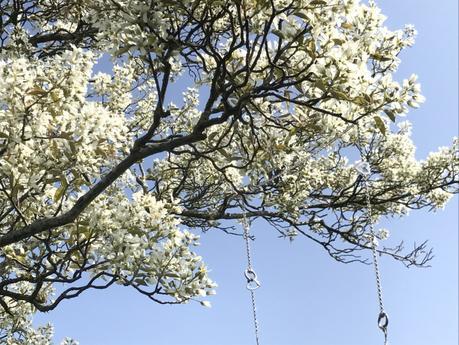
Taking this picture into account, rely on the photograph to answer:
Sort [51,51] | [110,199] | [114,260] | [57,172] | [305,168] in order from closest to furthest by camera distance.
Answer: [57,172], [114,260], [110,199], [51,51], [305,168]

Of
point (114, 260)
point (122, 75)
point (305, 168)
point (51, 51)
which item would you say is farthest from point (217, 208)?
point (114, 260)

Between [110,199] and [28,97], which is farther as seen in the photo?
[110,199]

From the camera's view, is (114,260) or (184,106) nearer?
(114,260)

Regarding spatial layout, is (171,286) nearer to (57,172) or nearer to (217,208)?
(57,172)

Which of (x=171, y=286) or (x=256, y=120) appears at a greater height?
(x=256, y=120)

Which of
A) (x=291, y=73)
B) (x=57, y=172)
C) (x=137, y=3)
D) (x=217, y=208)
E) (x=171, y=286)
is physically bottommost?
(x=171, y=286)

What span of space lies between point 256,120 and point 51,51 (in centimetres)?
341

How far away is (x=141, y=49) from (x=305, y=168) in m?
4.55

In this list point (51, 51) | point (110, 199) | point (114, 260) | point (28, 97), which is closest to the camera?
point (28, 97)

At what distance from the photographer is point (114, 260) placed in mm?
4801

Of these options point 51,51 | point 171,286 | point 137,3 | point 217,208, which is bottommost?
point 171,286

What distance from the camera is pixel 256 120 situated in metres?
5.33

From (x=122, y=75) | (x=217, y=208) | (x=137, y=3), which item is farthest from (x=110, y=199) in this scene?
(x=217, y=208)

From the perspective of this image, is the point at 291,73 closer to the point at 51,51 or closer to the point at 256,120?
the point at 256,120
